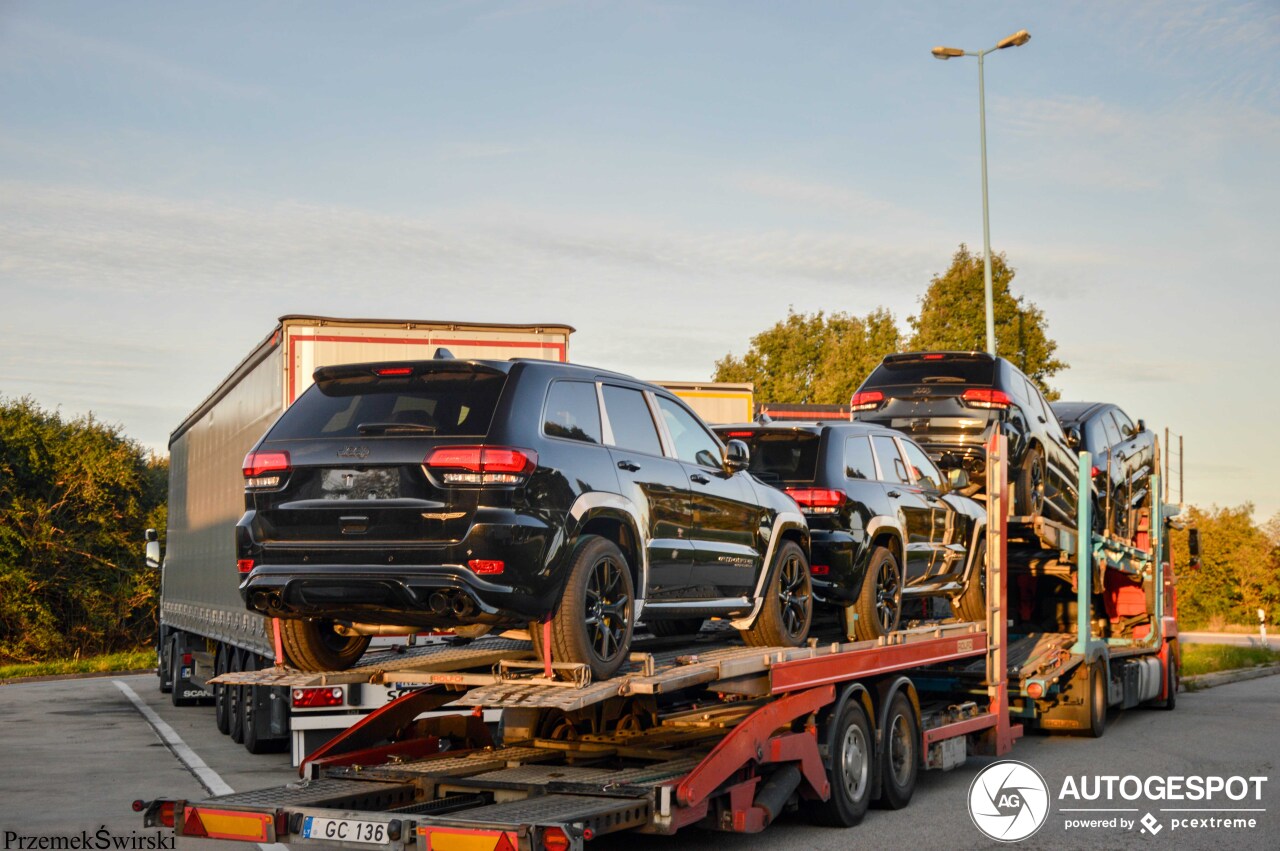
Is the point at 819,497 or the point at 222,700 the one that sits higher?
the point at 819,497

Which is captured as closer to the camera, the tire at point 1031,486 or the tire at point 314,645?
the tire at point 314,645

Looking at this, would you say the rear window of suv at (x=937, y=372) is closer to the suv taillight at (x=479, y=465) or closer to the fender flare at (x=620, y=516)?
the fender flare at (x=620, y=516)

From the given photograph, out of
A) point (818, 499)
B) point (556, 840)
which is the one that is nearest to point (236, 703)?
point (818, 499)

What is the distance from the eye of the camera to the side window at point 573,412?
7195 millimetres

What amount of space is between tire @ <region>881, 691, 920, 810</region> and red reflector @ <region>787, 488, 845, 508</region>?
4.58ft

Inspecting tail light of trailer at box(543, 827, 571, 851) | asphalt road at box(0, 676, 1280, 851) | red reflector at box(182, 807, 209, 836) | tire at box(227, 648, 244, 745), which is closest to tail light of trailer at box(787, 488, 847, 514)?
asphalt road at box(0, 676, 1280, 851)

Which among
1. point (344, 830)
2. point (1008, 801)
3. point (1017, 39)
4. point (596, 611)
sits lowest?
point (1008, 801)

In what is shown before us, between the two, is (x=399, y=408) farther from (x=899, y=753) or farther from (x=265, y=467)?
(x=899, y=753)

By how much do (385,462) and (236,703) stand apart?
8659mm

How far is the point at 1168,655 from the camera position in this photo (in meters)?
18.3

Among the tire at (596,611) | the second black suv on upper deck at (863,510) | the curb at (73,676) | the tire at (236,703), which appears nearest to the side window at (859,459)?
the second black suv on upper deck at (863,510)

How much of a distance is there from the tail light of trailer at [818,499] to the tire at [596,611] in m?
2.96

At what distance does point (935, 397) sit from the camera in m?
13.4

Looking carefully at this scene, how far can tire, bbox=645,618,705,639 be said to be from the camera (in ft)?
32.0
